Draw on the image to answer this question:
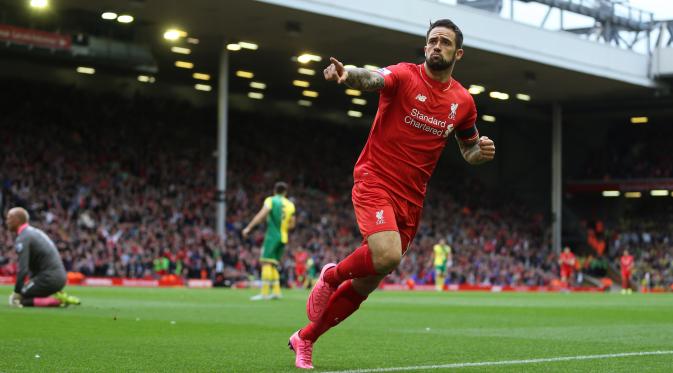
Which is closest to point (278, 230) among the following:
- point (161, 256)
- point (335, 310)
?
point (335, 310)

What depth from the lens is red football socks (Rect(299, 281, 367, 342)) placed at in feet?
25.0

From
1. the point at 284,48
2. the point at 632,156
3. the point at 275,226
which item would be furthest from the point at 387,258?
the point at 632,156

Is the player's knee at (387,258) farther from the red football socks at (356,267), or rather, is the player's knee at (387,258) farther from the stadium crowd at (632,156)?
the stadium crowd at (632,156)

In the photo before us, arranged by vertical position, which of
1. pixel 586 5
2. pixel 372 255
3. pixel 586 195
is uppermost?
pixel 586 5

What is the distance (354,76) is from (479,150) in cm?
169

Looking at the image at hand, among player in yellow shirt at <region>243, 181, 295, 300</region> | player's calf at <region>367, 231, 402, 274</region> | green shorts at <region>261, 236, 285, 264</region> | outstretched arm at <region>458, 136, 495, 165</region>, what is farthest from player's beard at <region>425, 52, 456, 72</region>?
green shorts at <region>261, 236, 285, 264</region>

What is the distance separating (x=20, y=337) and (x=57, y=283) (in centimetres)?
491

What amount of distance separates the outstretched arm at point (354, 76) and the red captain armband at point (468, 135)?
3.82ft

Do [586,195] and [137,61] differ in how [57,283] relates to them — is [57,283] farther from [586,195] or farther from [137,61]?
[586,195]

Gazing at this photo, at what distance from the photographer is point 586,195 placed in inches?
2344

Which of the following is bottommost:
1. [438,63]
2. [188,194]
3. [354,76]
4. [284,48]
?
[354,76]

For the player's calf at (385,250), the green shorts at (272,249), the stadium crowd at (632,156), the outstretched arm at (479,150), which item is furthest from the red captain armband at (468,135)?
the stadium crowd at (632,156)

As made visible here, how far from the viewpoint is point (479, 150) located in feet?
26.2

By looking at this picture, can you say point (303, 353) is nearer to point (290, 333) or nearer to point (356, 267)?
point (356, 267)
